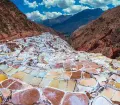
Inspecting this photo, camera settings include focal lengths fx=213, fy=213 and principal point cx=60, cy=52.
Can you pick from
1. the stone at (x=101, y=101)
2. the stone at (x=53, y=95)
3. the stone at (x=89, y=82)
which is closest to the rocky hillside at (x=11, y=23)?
the stone at (x=89, y=82)

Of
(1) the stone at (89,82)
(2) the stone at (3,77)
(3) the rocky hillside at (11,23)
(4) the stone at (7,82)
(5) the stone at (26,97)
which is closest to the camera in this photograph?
(5) the stone at (26,97)

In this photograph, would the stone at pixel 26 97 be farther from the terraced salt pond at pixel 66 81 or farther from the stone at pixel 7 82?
the stone at pixel 7 82

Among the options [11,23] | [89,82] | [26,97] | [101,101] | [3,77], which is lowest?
[101,101]

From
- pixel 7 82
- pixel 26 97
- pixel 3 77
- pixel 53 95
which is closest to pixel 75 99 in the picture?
pixel 53 95

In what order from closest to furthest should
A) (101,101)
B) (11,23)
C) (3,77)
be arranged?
1. (101,101)
2. (3,77)
3. (11,23)

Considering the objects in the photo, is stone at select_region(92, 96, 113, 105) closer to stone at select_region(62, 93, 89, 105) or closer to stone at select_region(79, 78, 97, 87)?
stone at select_region(62, 93, 89, 105)

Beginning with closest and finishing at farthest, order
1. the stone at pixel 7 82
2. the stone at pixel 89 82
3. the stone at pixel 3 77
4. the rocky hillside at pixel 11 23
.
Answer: the stone at pixel 7 82 < the stone at pixel 89 82 < the stone at pixel 3 77 < the rocky hillside at pixel 11 23

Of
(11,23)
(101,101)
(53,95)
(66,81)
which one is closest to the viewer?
(101,101)

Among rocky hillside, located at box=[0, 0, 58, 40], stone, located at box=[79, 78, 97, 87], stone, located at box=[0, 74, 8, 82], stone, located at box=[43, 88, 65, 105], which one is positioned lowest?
stone, located at box=[43, 88, 65, 105]

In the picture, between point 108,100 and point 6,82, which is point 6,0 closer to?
point 6,82

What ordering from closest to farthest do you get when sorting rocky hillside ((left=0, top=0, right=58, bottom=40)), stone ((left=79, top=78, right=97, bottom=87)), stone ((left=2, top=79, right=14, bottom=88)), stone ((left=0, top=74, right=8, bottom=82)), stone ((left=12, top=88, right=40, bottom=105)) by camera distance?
stone ((left=12, top=88, right=40, bottom=105)), stone ((left=2, top=79, right=14, bottom=88)), stone ((left=79, top=78, right=97, bottom=87)), stone ((left=0, top=74, right=8, bottom=82)), rocky hillside ((left=0, top=0, right=58, bottom=40))

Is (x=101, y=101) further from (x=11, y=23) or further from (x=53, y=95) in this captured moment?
(x=11, y=23)

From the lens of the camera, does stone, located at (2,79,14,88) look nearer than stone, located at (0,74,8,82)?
Yes

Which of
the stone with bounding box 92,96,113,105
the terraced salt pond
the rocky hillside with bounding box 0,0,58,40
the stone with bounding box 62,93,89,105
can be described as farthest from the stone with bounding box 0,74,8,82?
the rocky hillside with bounding box 0,0,58,40
